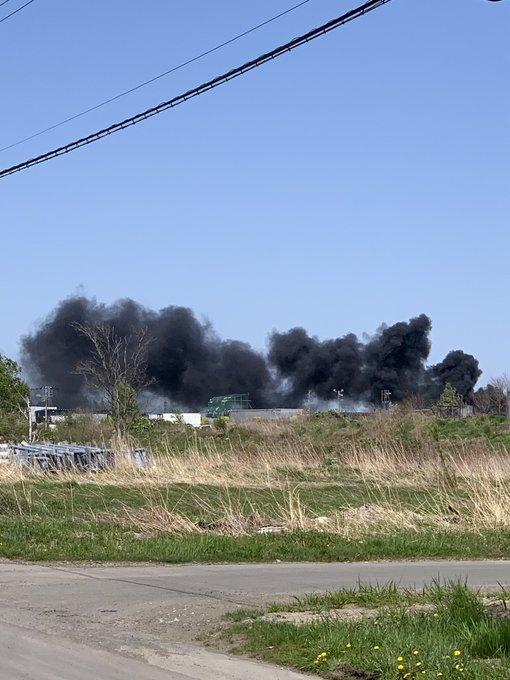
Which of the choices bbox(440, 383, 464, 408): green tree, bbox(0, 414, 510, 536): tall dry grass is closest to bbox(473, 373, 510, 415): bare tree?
bbox(440, 383, 464, 408): green tree

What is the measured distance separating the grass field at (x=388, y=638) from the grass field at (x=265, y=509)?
536cm

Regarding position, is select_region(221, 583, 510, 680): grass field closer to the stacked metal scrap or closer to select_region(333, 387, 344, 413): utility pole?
the stacked metal scrap

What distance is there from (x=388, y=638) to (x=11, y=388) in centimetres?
6462

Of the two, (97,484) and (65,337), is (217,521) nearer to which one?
(97,484)

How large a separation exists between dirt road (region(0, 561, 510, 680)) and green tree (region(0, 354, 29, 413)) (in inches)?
2115

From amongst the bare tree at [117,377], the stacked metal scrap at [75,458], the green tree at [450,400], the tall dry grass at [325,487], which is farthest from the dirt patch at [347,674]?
the green tree at [450,400]

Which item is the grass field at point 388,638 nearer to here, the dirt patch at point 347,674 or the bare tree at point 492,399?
the dirt patch at point 347,674

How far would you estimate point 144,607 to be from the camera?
1061 centimetres

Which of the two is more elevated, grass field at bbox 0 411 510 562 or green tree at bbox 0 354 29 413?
green tree at bbox 0 354 29 413

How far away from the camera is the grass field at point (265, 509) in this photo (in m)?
15.5

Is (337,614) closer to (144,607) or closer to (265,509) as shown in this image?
(144,607)

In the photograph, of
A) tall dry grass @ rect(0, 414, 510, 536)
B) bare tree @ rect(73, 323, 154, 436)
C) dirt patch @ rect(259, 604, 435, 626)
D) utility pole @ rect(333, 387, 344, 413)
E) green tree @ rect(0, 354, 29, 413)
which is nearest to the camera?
dirt patch @ rect(259, 604, 435, 626)

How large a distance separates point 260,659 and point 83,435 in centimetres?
4479

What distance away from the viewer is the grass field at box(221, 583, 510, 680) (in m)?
7.28
